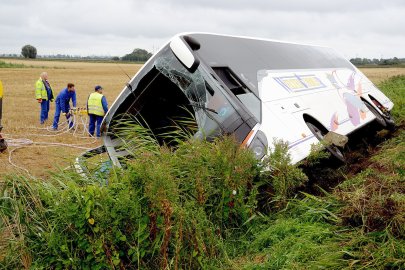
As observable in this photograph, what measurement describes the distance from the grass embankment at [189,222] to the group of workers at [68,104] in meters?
7.38

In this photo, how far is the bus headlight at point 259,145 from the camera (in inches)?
168

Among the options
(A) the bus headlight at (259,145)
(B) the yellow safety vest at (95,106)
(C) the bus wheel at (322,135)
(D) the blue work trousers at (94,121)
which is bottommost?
(C) the bus wheel at (322,135)

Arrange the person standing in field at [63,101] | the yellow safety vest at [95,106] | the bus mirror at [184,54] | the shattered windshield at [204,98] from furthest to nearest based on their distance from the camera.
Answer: the person standing in field at [63,101], the yellow safety vest at [95,106], the bus mirror at [184,54], the shattered windshield at [204,98]

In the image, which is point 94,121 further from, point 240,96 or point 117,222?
point 117,222

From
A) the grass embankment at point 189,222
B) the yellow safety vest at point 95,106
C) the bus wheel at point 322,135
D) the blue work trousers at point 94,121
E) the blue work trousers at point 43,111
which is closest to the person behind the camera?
the grass embankment at point 189,222

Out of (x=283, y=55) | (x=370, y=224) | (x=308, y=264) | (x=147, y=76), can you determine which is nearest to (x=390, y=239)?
(x=370, y=224)

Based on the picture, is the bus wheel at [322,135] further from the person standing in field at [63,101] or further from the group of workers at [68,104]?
the person standing in field at [63,101]

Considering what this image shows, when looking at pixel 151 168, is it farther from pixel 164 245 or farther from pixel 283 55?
pixel 283 55

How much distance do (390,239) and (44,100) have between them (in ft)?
44.2

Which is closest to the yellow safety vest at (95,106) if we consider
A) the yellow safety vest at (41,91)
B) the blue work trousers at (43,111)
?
the yellow safety vest at (41,91)

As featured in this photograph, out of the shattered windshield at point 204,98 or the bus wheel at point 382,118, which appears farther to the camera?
the bus wheel at point 382,118

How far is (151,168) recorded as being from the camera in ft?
10.9

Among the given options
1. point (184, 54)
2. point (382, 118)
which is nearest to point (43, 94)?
point (382, 118)

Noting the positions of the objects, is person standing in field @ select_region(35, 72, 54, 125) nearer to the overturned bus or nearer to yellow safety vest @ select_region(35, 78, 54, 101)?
yellow safety vest @ select_region(35, 78, 54, 101)
